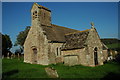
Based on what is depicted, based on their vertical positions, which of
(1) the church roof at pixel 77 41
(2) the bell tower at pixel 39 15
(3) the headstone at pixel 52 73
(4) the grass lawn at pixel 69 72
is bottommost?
(4) the grass lawn at pixel 69 72

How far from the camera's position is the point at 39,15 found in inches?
943

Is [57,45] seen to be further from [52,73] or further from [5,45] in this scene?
[5,45]

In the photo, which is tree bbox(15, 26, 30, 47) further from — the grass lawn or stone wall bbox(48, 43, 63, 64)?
the grass lawn

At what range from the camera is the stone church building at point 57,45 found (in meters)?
20.1

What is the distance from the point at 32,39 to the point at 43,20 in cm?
421

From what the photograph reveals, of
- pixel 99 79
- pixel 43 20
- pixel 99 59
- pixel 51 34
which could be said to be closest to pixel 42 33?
pixel 51 34

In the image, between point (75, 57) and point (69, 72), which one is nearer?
point (69, 72)

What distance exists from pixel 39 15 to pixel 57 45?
6552mm

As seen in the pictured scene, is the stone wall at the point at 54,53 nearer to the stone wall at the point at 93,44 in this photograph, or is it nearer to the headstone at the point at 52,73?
the stone wall at the point at 93,44

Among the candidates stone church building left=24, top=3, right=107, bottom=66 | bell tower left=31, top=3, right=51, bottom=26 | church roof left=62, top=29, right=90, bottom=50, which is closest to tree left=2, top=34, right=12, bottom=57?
Answer: stone church building left=24, top=3, right=107, bottom=66

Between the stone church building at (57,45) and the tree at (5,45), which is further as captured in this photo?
the tree at (5,45)

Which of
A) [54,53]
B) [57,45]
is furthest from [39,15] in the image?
[54,53]

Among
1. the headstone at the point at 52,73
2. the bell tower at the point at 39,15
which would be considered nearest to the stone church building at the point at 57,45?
the bell tower at the point at 39,15

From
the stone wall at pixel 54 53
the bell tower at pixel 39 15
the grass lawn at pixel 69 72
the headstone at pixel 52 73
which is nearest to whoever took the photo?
the headstone at pixel 52 73
